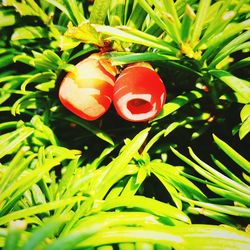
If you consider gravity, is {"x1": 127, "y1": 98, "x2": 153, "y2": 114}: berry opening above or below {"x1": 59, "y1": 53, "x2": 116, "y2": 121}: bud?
below

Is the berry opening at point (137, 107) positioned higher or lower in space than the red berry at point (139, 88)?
lower

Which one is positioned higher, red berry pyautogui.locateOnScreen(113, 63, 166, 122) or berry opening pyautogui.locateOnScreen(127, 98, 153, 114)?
red berry pyautogui.locateOnScreen(113, 63, 166, 122)

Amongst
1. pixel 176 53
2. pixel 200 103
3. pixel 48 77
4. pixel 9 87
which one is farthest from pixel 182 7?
pixel 9 87

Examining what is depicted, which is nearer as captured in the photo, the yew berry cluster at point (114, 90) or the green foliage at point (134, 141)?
the green foliage at point (134, 141)

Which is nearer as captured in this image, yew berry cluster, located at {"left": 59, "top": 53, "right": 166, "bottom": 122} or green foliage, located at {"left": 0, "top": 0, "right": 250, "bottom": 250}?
green foliage, located at {"left": 0, "top": 0, "right": 250, "bottom": 250}

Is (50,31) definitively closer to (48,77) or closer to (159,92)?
(48,77)
